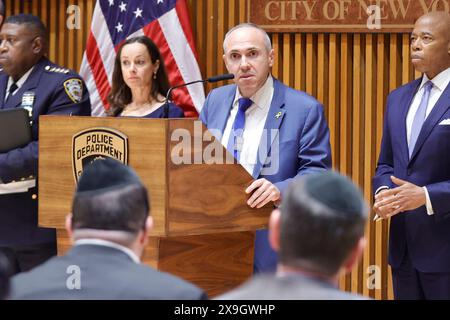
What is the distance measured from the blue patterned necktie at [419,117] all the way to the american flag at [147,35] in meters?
1.82

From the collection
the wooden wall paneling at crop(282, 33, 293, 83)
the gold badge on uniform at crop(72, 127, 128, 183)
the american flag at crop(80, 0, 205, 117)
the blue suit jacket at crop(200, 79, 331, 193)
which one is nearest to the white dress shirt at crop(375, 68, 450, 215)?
the blue suit jacket at crop(200, 79, 331, 193)

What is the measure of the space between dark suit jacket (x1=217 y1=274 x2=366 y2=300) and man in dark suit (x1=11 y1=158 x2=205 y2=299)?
0.92 ft

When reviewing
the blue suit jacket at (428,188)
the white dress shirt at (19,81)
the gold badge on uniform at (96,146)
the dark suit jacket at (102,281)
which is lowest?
the blue suit jacket at (428,188)

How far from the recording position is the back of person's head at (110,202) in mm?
2150

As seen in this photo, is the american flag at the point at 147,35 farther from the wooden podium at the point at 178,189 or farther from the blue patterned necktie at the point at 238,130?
the wooden podium at the point at 178,189

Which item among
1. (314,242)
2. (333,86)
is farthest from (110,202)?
(333,86)

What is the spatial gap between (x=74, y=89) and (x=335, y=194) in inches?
120

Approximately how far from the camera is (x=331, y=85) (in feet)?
18.7

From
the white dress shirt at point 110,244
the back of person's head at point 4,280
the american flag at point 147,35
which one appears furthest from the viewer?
the american flag at point 147,35

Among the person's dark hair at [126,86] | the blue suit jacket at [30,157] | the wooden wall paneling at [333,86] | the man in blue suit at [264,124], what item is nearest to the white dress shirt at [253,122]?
the man in blue suit at [264,124]

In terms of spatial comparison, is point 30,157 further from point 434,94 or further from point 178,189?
point 434,94
